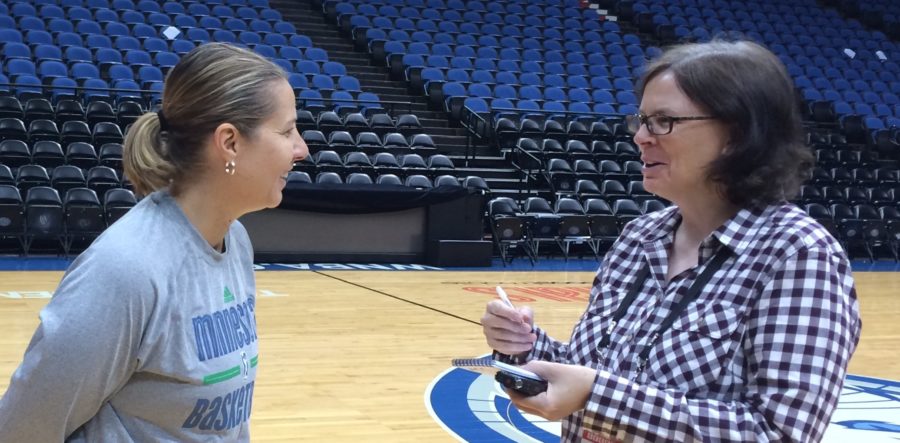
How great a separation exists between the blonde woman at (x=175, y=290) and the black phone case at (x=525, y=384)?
49 centimetres

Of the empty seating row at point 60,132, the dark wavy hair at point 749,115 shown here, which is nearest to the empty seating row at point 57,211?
the empty seating row at point 60,132

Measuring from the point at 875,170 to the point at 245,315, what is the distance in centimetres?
1471

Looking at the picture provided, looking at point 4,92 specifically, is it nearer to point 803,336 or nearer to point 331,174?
point 331,174

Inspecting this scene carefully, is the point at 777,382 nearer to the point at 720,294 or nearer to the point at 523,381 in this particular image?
the point at 720,294

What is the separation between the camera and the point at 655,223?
1.67 metres

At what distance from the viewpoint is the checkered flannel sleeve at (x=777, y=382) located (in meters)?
1.26

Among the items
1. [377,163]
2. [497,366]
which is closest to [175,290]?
[497,366]

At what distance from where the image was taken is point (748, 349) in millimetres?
1330

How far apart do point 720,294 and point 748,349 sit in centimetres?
9

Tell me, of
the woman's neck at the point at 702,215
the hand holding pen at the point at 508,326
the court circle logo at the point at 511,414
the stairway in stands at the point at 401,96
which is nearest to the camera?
the woman's neck at the point at 702,215

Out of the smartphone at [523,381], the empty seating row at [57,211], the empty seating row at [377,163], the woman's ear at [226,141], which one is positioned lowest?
the empty seating row at [57,211]

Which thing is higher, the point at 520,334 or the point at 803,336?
the point at 803,336

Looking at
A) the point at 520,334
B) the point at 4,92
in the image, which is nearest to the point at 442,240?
the point at 4,92

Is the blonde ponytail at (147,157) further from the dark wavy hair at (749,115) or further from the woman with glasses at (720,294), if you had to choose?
the dark wavy hair at (749,115)
